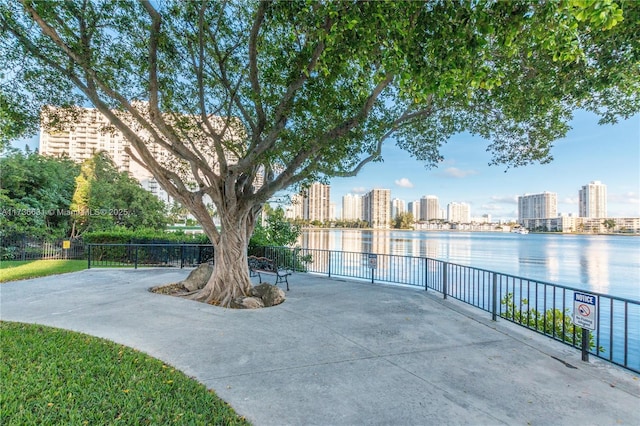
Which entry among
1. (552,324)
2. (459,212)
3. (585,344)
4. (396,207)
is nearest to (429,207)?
(396,207)

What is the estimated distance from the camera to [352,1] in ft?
13.4

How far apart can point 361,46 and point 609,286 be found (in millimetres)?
22152

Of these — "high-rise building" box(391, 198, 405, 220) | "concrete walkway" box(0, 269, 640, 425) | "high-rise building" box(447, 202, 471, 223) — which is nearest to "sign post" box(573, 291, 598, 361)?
"concrete walkway" box(0, 269, 640, 425)

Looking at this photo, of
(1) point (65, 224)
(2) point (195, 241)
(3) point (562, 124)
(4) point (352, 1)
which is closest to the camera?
(4) point (352, 1)

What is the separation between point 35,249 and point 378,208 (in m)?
102

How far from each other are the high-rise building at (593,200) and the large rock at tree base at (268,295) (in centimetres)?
10641

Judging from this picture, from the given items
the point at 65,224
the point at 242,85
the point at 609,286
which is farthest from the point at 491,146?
the point at 65,224

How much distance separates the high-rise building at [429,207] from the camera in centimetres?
13275

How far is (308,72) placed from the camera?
206 inches

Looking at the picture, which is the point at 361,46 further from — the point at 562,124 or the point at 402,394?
the point at 562,124

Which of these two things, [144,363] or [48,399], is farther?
[144,363]

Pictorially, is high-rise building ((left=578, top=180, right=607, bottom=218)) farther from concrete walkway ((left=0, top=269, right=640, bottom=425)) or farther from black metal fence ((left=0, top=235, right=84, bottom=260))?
black metal fence ((left=0, top=235, right=84, bottom=260))

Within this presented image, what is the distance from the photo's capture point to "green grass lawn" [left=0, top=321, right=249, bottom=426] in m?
2.59

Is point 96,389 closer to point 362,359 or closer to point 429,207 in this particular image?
point 362,359
